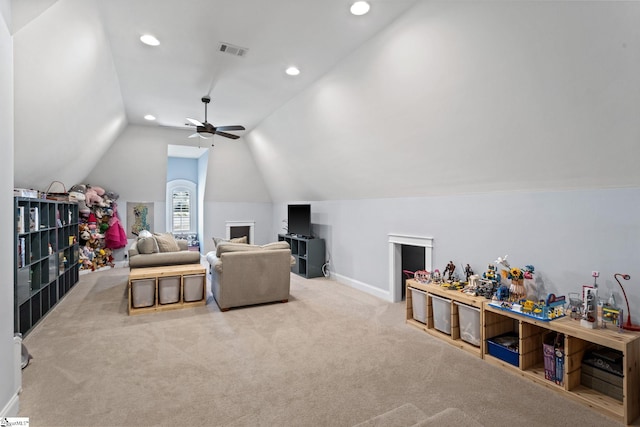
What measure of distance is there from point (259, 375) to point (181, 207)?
8.20 metres

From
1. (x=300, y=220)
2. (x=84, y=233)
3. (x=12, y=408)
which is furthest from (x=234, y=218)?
(x=12, y=408)

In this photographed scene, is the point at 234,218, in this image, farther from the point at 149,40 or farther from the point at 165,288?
the point at 149,40

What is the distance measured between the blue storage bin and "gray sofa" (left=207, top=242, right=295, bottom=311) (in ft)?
9.01

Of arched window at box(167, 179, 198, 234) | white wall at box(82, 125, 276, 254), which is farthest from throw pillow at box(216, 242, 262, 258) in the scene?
arched window at box(167, 179, 198, 234)

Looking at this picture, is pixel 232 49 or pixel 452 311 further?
pixel 232 49

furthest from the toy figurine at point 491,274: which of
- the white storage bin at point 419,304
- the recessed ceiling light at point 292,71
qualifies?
the recessed ceiling light at point 292,71

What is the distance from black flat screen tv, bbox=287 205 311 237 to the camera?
262 inches

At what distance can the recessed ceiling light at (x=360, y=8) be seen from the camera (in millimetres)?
2783

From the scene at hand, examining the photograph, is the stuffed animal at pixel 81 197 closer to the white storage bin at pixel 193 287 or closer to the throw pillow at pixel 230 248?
the white storage bin at pixel 193 287

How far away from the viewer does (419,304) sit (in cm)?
381

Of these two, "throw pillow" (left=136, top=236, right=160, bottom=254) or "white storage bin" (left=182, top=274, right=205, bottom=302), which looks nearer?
"white storage bin" (left=182, top=274, right=205, bottom=302)

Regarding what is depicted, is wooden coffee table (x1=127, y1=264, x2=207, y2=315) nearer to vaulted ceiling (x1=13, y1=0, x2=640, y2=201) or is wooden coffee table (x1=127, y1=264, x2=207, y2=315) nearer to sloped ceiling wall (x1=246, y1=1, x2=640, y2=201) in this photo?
vaulted ceiling (x1=13, y1=0, x2=640, y2=201)

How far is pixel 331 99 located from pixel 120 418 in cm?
406

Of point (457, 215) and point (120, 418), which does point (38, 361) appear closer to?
point (120, 418)
